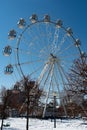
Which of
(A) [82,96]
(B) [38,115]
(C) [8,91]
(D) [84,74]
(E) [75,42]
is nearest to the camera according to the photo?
(D) [84,74]

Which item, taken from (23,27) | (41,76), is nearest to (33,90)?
(41,76)

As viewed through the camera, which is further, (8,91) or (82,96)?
(8,91)

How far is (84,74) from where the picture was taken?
1639 centimetres

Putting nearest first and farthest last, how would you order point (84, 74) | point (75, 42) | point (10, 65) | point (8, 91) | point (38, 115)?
point (84, 74), point (10, 65), point (75, 42), point (8, 91), point (38, 115)

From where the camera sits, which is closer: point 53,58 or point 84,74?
point 84,74

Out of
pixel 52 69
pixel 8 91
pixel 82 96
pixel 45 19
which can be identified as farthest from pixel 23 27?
pixel 82 96

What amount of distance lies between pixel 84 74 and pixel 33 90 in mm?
26174

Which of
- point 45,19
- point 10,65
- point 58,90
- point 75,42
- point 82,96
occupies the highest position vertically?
point 45,19

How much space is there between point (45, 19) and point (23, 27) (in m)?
3.40

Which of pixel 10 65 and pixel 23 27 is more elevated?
pixel 23 27

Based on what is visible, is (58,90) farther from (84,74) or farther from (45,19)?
(84,74)

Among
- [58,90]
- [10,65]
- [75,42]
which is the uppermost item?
[75,42]

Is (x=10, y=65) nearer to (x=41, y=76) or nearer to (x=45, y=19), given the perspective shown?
(x=41, y=76)

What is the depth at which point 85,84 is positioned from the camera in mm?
16469
